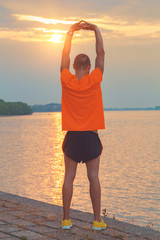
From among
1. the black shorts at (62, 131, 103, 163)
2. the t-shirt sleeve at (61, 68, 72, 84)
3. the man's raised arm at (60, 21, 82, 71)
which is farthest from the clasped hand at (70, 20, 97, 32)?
the black shorts at (62, 131, 103, 163)

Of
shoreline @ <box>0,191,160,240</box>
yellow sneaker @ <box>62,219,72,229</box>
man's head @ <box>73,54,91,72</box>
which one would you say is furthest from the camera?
yellow sneaker @ <box>62,219,72,229</box>

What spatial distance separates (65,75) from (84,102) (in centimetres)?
44

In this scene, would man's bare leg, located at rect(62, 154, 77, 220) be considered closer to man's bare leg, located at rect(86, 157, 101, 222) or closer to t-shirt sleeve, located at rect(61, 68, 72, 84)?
man's bare leg, located at rect(86, 157, 101, 222)

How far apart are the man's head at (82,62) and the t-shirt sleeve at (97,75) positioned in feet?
0.36

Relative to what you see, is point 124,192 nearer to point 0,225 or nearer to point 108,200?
point 108,200

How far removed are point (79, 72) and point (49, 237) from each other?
2.05m

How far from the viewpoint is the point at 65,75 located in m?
4.81

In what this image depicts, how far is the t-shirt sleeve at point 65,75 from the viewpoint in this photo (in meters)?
4.76

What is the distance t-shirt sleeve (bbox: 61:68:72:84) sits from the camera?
4.76 meters

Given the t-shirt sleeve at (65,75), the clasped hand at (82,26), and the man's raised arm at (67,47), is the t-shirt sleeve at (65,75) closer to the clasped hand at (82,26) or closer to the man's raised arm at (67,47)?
the man's raised arm at (67,47)

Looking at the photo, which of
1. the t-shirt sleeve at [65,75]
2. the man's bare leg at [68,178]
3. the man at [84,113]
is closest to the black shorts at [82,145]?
the man at [84,113]

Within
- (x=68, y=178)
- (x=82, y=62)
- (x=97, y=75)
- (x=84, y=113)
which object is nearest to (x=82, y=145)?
(x=84, y=113)

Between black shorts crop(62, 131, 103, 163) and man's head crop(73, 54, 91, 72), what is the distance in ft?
2.65

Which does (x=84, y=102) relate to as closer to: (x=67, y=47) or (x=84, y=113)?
(x=84, y=113)
